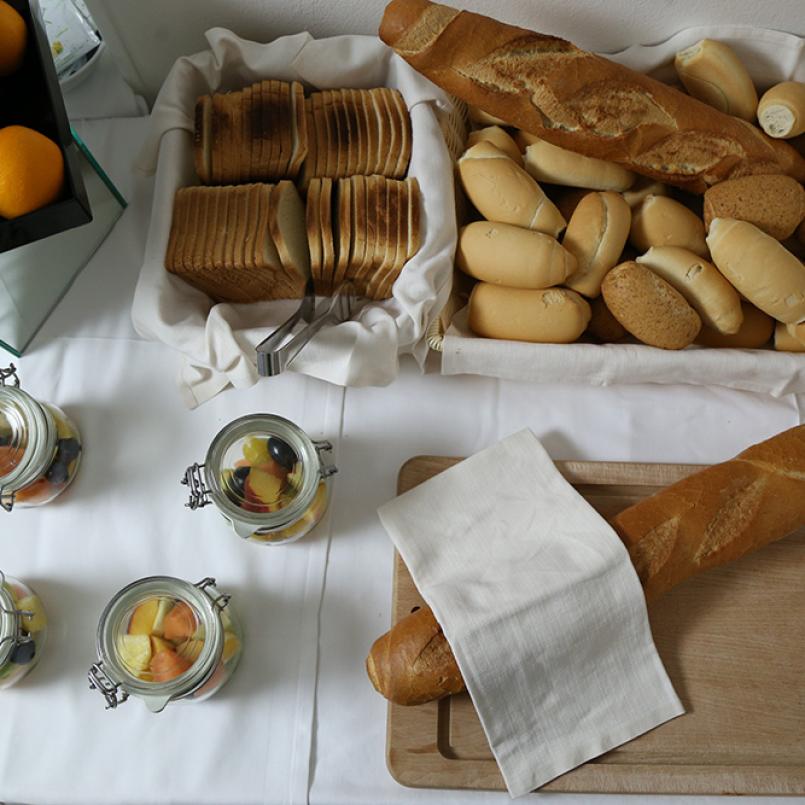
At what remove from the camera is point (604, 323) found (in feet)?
2.22

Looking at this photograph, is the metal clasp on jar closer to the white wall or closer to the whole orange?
the whole orange

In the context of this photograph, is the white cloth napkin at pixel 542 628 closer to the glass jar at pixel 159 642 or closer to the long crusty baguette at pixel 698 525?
the long crusty baguette at pixel 698 525

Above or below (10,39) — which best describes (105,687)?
below

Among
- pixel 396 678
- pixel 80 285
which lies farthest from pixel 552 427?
pixel 80 285

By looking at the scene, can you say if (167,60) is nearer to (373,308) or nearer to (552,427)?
(373,308)

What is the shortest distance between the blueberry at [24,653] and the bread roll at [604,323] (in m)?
0.51

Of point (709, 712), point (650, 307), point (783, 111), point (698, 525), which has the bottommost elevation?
point (709, 712)

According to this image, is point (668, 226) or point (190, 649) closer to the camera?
point (190, 649)

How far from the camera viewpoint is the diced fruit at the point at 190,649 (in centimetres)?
55

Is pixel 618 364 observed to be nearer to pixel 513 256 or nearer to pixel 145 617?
pixel 513 256

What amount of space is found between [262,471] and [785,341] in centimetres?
44

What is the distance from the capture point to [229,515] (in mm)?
587

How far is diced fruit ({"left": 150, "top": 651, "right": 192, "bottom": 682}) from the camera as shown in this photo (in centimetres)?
54

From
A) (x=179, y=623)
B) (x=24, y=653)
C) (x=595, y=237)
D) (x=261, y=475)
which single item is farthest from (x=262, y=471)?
(x=595, y=237)
